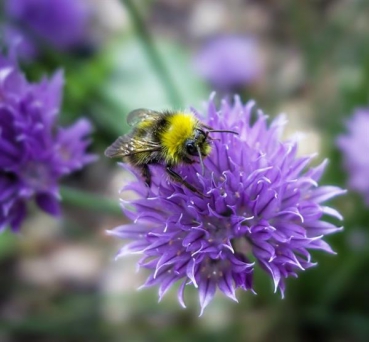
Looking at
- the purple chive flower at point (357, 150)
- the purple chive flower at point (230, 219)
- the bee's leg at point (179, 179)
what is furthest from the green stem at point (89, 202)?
the purple chive flower at point (357, 150)

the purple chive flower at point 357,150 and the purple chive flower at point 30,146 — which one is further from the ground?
the purple chive flower at point 357,150

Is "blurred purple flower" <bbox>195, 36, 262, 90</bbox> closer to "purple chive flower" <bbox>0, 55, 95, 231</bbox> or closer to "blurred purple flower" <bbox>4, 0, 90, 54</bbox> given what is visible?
"blurred purple flower" <bbox>4, 0, 90, 54</bbox>

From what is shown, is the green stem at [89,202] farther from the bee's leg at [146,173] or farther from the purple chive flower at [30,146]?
the bee's leg at [146,173]

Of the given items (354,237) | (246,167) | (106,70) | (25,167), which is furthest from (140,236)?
(106,70)

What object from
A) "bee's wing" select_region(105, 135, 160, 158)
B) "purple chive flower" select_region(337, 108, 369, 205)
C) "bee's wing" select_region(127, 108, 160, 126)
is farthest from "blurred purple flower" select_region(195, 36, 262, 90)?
"bee's wing" select_region(105, 135, 160, 158)

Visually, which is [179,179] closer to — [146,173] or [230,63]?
[146,173]

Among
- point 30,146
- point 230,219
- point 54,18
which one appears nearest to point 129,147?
point 230,219

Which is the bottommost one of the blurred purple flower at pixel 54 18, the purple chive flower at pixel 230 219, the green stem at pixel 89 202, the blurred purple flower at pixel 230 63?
the purple chive flower at pixel 230 219
